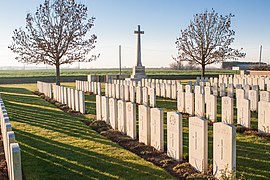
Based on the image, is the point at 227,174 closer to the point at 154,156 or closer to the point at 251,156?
the point at 251,156

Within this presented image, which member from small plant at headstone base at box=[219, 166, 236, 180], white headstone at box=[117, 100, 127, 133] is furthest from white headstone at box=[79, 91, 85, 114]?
small plant at headstone base at box=[219, 166, 236, 180]

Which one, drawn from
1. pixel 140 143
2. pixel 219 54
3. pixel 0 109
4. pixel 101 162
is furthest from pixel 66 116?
pixel 219 54

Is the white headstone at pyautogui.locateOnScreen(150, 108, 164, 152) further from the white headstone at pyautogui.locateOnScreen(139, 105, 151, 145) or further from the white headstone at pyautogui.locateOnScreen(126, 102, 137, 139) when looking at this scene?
the white headstone at pyautogui.locateOnScreen(126, 102, 137, 139)

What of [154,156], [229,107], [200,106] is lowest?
[154,156]

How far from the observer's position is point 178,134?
18.7ft

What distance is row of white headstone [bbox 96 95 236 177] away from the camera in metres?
4.63

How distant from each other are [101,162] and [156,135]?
4.66ft

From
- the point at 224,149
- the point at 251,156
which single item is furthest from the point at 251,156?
the point at 224,149

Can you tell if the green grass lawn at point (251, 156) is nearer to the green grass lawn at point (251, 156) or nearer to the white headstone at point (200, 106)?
the green grass lawn at point (251, 156)

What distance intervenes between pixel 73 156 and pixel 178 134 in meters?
2.15

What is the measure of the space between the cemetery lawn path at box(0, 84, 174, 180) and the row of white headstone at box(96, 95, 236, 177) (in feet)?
2.06

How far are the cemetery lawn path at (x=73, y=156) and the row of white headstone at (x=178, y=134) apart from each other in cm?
63

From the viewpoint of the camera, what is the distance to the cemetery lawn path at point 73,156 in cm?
512

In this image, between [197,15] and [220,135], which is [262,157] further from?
[197,15]
